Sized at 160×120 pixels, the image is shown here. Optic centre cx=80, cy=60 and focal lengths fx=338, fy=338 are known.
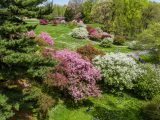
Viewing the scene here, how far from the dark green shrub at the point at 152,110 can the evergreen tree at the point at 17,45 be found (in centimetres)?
1105

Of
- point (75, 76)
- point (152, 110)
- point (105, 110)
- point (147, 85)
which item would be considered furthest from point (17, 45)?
point (147, 85)

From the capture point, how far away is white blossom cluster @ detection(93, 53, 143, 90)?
97.3 ft

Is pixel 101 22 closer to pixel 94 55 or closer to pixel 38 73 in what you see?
pixel 94 55

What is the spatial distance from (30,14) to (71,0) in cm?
6392

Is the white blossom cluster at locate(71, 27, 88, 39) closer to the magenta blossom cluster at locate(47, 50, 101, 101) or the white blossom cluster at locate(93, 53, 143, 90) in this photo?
the white blossom cluster at locate(93, 53, 143, 90)

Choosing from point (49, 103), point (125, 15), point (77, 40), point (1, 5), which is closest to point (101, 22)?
point (125, 15)

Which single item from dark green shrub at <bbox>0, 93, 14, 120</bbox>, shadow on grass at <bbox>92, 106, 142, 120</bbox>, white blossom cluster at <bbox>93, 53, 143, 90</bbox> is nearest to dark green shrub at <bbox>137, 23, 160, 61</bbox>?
white blossom cluster at <bbox>93, 53, 143, 90</bbox>

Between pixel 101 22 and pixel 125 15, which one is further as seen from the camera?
pixel 101 22

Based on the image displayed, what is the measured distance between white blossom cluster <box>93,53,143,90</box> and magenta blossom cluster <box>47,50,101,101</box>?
83.5 inches

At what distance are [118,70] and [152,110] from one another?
4.70m

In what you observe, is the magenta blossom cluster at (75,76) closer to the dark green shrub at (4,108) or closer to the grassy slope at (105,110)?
the grassy slope at (105,110)

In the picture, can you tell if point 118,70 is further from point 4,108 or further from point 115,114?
point 4,108

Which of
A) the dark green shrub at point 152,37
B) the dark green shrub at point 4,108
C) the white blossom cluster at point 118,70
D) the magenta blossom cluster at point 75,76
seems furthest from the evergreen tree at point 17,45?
the dark green shrub at point 152,37

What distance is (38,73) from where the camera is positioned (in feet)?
62.7
